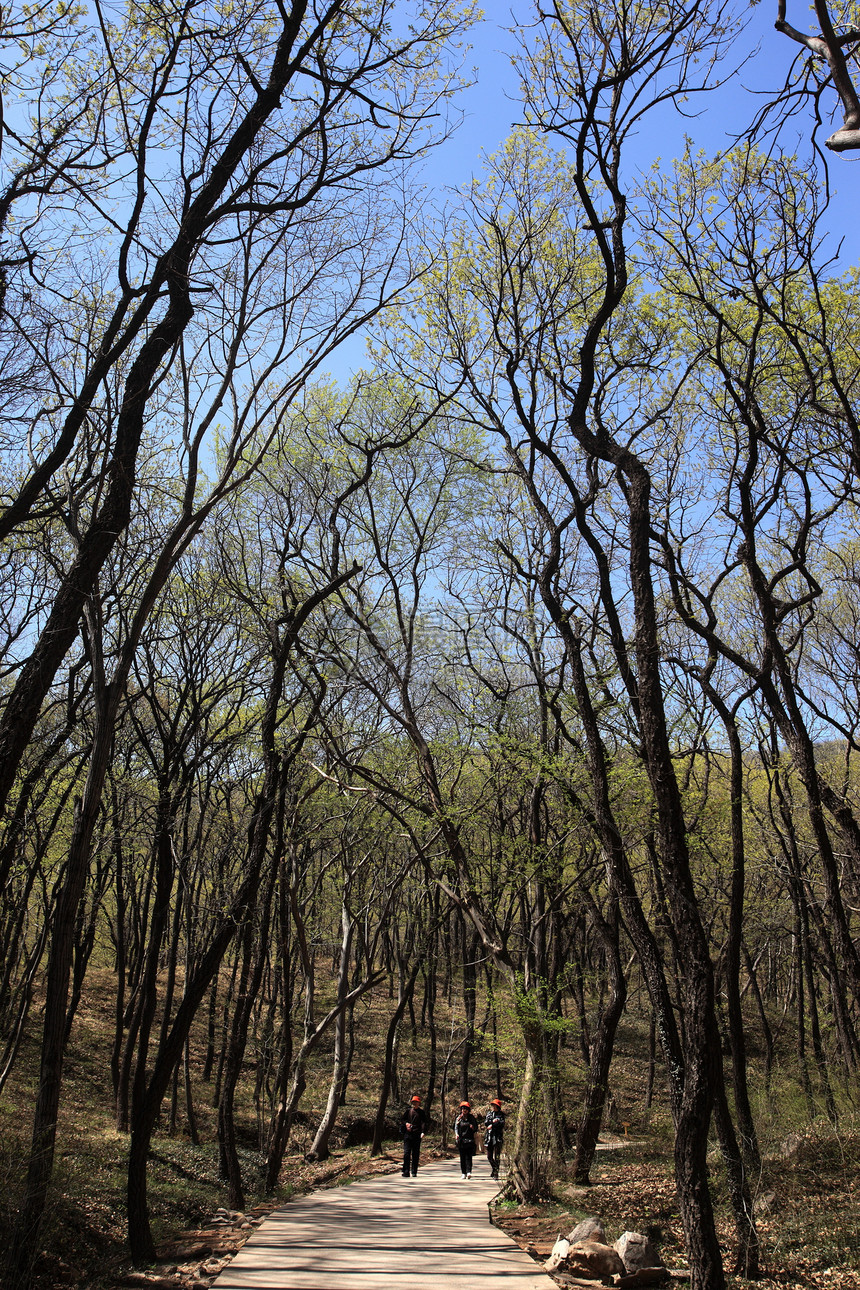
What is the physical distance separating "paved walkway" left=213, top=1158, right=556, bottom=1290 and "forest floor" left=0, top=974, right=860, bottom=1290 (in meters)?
0.38

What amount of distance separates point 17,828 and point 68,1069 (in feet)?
44.8

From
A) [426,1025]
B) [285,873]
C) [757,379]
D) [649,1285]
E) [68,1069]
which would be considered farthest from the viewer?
[426,1025]

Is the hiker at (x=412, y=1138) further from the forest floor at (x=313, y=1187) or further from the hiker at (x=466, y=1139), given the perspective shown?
the forest floor at (x=313, y=1187)

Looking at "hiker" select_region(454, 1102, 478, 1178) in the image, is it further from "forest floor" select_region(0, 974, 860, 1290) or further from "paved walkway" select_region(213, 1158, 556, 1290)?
"paved walkway" select_region(213, 1158, 556, 1290)

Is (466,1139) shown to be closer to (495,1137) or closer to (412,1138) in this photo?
(412,1138)

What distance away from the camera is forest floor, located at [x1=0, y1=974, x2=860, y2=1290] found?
813 cm

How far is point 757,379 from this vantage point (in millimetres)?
11180

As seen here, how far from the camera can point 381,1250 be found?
8188mm

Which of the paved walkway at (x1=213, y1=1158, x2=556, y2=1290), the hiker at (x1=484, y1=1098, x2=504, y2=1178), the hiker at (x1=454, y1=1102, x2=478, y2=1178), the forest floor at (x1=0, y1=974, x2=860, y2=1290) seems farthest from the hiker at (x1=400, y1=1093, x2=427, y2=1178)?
the paved walkway at (x1=213, y1=1158, x2=556, y2=1290)

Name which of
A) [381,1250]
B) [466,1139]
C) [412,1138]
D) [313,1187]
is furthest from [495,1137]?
[381,1250]

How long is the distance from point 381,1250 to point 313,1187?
794cm

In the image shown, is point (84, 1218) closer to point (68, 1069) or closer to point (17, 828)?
point (17, 828)

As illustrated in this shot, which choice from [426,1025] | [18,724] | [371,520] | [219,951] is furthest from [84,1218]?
[426,1025]

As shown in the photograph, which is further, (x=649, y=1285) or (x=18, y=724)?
(x=649, y=1285)
